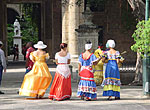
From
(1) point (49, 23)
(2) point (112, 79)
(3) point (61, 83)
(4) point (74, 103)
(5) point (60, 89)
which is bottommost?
(4) point (74, 103)

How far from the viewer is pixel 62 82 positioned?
12.8 m

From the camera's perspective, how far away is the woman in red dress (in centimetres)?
1276

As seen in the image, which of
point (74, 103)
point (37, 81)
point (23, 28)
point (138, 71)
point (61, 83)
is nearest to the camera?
point (74, 103)

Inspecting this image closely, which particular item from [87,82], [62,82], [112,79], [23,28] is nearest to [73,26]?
[112,79]

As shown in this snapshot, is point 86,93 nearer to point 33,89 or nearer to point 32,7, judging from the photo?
point 33,89

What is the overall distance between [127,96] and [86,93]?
1.94 metres

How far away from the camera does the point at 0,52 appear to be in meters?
14.7

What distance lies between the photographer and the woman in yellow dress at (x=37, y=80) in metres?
13.0

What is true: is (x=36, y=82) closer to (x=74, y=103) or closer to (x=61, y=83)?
(x=61, y=83)

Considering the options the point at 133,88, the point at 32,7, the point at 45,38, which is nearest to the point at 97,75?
the point at 133,88

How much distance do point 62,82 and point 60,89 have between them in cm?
23

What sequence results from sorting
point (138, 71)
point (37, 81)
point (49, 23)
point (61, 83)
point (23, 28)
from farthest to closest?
point (23, 28), point (49, 23), point (138, 71), point (37, 81), point (61, 83)

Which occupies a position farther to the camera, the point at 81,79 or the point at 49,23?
the point at 49,23

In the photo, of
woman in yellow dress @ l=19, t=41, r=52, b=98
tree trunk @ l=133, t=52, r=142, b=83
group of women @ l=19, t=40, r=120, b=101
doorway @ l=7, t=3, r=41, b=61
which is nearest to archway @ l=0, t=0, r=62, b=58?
doorway @ l=7, t=3, r=41, b=61
